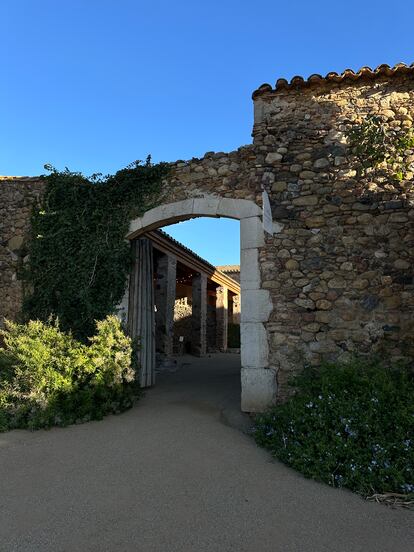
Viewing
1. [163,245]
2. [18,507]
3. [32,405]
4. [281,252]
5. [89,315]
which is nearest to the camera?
[18,507]

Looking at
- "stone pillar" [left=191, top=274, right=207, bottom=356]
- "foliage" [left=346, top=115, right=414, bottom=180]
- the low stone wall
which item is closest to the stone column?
the low stone wall

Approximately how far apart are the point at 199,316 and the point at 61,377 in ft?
27.2

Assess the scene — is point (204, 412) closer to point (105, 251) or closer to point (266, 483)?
point (266, 483)

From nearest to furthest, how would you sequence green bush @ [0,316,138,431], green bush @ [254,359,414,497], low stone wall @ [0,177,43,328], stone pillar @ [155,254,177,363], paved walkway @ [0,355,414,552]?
paved walkway @ [0,355,414,552] < green bush @ [254,359,414,497] < green bush @ [0,316,138,431] < low stone wall @ [0,177,43,328] < stone pillar @ [155,254,177,363]

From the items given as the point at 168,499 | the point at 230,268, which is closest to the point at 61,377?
the point at 168,499

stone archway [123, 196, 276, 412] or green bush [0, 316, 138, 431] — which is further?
stone archway [123, 196, 276, 412]

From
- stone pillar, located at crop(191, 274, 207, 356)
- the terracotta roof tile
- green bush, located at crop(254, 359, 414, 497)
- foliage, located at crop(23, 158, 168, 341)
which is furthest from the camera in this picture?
the terracotta roof tile

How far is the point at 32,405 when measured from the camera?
14.2 feet

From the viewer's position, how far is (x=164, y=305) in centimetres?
998

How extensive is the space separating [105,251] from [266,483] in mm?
3835

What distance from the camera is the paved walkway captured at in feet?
7.08

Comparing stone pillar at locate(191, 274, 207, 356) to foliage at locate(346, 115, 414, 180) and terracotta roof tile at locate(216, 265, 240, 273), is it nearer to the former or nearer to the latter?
foliage at locate(346, 115, 414, 180)

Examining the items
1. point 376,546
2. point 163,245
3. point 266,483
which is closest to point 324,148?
point 266,483

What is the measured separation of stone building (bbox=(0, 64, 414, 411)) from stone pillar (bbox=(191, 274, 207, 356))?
7.55m
